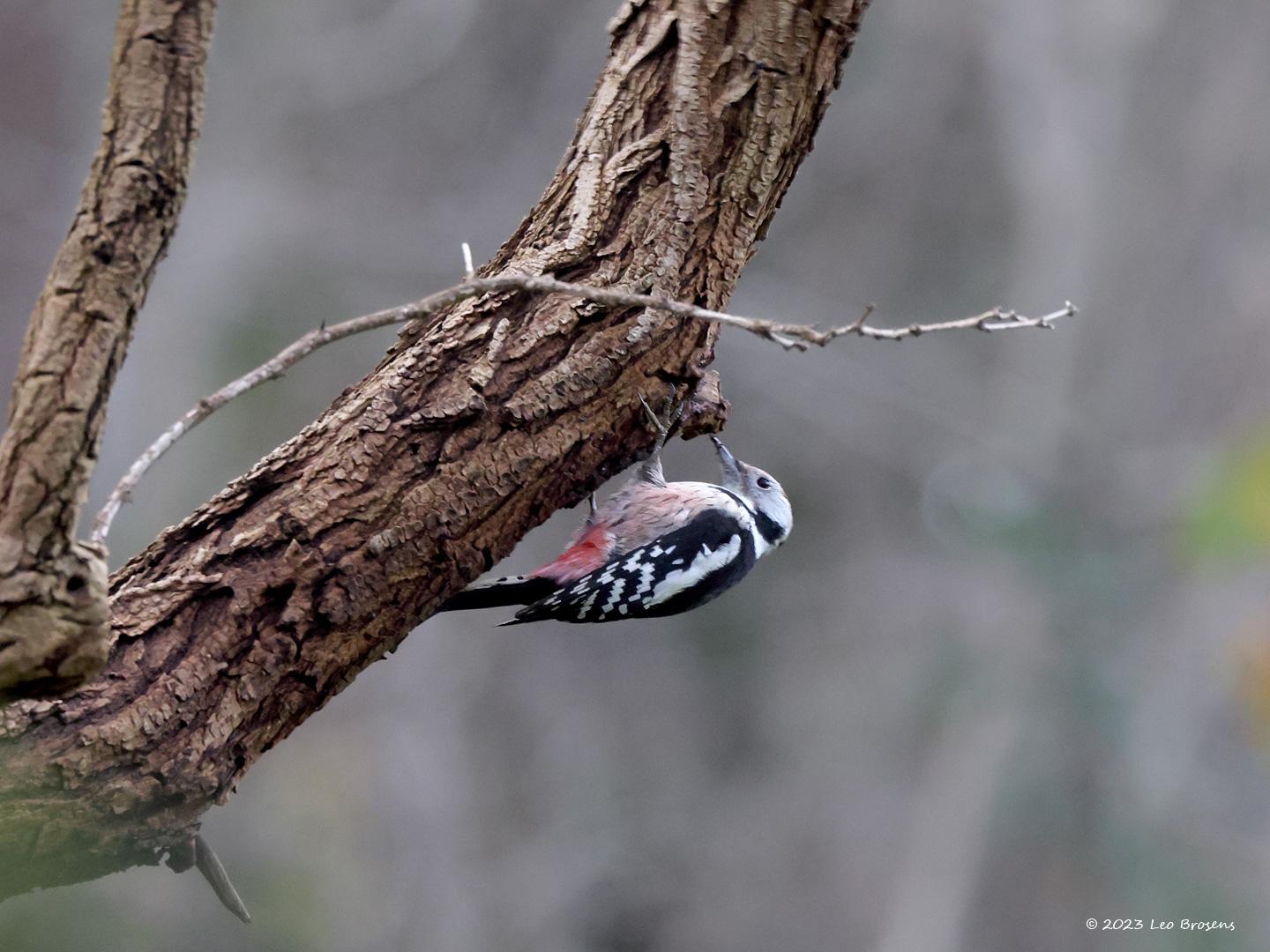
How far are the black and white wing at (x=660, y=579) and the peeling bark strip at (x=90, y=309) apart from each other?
233 cm

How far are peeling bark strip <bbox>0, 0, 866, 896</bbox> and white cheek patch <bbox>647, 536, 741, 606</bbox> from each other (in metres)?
→ 1.45

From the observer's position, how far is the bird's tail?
3.87m

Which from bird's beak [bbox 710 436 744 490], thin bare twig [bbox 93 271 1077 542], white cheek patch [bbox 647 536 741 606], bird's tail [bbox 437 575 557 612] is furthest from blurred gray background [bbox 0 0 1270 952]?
thin bare twig [bbox 93 271 1077 542]

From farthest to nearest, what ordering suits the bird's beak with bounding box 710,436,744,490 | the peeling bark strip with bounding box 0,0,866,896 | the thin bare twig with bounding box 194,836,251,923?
the bird's beak with bounding box 710,436,744,490
the thin bare twig with bounding box 194,836,251,923
the peeling bark strip with bounding box 0,0,866,896

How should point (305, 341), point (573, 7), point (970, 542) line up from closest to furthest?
point (305, 341) → point (970, 542) → point (573, 7)

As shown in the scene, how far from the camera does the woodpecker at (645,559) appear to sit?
428cm

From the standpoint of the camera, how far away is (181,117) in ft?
5.74

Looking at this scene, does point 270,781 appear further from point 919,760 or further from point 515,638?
point 919,760

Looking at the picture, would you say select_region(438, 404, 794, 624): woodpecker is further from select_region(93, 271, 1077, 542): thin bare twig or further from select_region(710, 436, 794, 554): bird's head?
select_region(93, 271, 1077, 542): thin bare twig

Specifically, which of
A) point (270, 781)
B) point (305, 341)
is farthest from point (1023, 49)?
point (305, 341)

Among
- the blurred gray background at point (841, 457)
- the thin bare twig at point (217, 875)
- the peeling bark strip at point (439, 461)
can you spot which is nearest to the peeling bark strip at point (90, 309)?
the peeling bark strip at point (439, 461)

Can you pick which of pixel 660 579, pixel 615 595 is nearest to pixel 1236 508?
pixel 660 579

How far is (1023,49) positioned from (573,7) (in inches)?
132

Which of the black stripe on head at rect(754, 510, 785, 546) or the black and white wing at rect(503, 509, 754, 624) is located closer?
the black and white wing at rect(503, 509, 754, 624)
